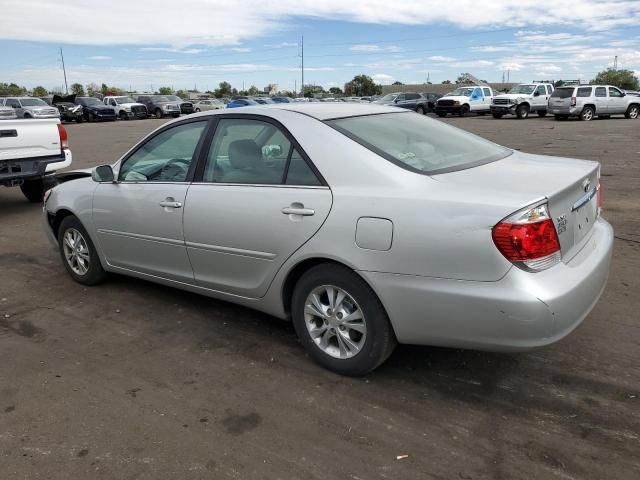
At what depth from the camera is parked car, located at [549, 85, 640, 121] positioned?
27.0 meters

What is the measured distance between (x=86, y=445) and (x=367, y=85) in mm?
87465

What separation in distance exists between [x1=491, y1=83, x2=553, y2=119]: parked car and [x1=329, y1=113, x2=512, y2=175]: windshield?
2907 centimetres

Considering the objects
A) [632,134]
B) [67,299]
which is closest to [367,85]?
[632,134]

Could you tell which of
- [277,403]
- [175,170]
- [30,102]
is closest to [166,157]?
[175,170]

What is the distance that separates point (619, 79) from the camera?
92000 millimetres

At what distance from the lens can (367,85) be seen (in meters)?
86.2

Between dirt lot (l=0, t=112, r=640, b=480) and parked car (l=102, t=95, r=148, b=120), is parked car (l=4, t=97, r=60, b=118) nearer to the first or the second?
parked car (l=102, t=95, r=148, b=120)

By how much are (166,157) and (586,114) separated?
91.0 ft

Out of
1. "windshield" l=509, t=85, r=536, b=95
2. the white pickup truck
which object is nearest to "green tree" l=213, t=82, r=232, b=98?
"windshield" l=509, t=85, r=536, b=95

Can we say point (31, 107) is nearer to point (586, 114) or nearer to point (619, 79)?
point (586, 114)

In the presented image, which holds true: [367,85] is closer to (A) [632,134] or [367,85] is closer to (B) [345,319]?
(A) [632,134]

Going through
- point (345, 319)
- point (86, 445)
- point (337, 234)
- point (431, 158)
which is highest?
point (431, 158)

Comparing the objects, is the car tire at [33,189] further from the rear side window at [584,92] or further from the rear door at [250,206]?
the rear side window at [584,92]

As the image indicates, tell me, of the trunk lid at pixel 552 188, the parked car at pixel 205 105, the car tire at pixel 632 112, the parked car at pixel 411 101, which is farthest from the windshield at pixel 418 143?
the parked car at pixel 205 105
